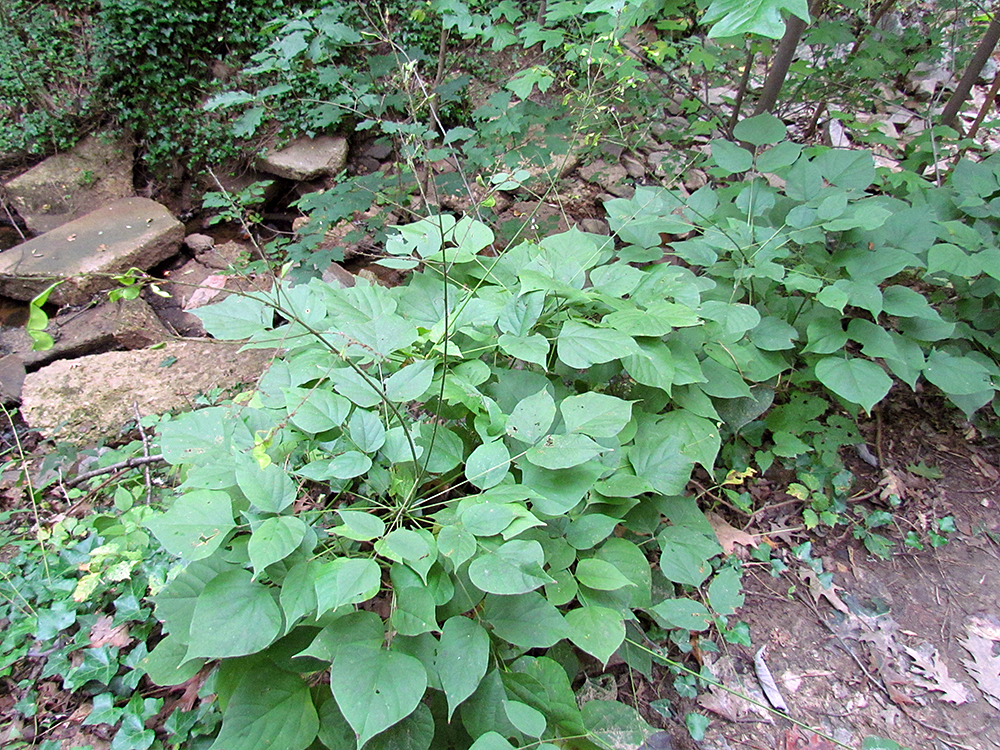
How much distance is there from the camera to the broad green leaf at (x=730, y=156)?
2217 mm

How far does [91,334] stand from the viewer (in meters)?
3.79

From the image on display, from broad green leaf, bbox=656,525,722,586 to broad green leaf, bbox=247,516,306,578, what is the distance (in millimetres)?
980

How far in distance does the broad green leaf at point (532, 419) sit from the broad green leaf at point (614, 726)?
605mm

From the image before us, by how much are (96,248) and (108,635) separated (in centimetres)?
365

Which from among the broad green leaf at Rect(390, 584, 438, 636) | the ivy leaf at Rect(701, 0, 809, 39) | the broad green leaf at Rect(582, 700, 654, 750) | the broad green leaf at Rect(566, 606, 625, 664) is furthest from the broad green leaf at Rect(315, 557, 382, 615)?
the ivy leaf at Rect(701, 0, 809, 39)

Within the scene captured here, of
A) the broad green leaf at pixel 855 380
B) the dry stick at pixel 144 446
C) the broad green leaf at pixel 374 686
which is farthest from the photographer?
the dry stick at pixel 144 446

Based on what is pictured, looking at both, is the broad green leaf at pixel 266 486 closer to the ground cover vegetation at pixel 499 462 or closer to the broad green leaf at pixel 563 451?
the ground cover vegetation at pixel 499 462

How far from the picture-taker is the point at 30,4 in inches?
176

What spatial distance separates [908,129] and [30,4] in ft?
23.9

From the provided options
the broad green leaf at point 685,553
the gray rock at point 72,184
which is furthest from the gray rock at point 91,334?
the broad green leaf at point 685,553

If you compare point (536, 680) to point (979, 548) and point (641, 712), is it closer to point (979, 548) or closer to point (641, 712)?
point (641, 712)

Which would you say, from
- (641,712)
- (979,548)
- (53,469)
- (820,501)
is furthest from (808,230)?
(53,469)

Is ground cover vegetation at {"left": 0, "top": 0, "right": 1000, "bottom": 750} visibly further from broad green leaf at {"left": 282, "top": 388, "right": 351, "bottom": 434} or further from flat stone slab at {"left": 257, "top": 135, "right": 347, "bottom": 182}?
flat stone slab at {"left": 257, "top": 135, "right": 347, "bottom": 182}

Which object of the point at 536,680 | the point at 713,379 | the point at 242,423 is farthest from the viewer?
the point at 713,379
